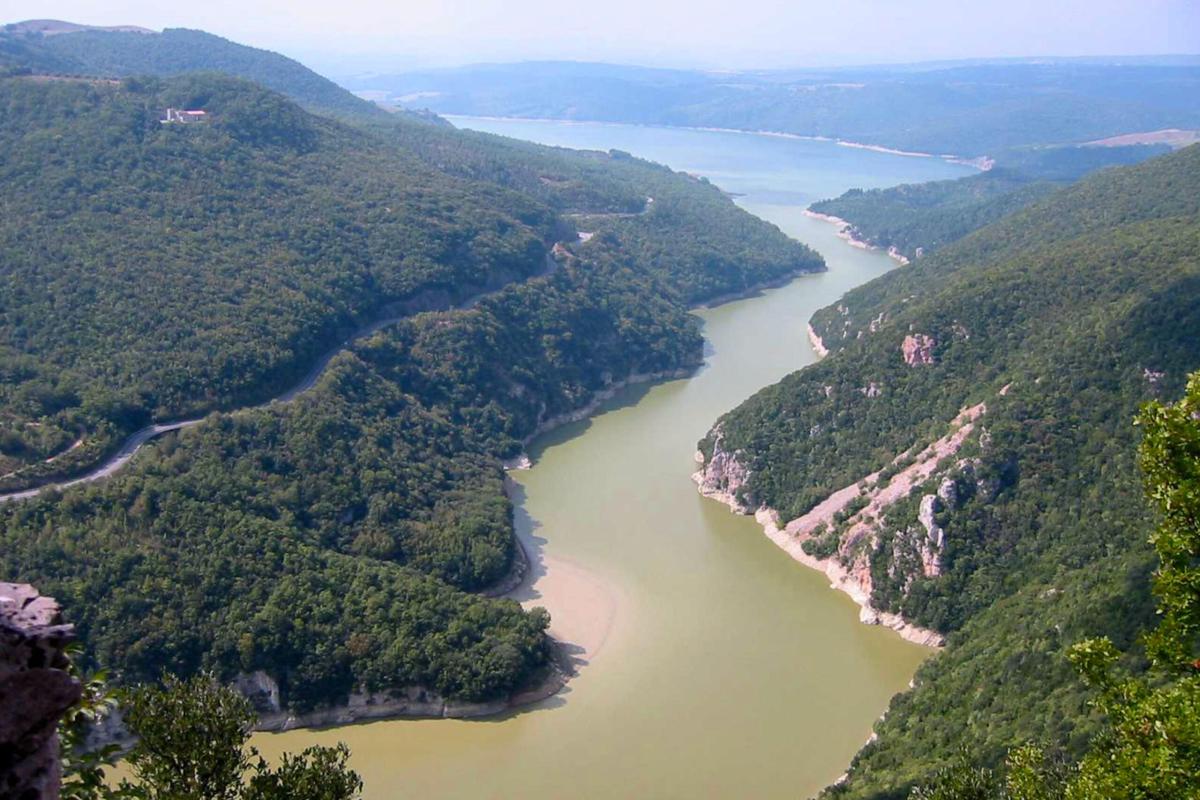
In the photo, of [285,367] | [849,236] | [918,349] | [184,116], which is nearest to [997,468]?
[918,349]

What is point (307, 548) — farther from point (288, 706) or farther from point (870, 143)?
point (870, 143)

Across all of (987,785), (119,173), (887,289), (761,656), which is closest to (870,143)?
(887,289)

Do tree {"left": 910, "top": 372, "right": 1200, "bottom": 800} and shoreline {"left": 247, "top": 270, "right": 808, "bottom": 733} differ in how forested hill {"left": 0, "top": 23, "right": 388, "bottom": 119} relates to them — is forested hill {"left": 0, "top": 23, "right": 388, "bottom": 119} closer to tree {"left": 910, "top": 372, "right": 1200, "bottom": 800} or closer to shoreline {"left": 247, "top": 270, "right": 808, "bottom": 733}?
shoreline {"left": 247, "top": 270, "right": 808, "bottom": 733}

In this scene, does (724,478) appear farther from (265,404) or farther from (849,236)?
(849,236)

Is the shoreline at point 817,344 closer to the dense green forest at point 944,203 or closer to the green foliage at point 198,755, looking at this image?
the dense green forest at point 944,203

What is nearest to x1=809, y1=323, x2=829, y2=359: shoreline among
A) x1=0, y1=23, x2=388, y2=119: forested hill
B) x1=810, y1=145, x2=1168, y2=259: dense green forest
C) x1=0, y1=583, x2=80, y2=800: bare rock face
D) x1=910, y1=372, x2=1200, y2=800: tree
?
Result: x1=810, y1=145, x2=1168, y2=259: dense green forest

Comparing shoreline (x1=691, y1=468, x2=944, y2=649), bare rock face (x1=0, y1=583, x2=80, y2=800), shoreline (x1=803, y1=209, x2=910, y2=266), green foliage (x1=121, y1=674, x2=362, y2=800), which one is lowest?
shoreline (x1=691, y1=468, x2=944, y2=649)

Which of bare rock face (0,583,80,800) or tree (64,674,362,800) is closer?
bare rock face (0,583,80,800)
